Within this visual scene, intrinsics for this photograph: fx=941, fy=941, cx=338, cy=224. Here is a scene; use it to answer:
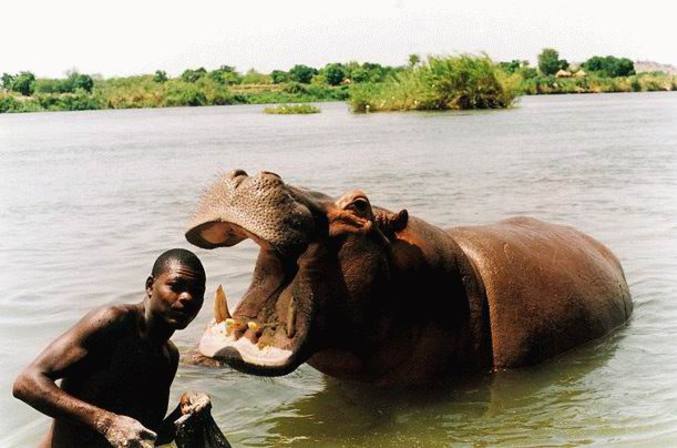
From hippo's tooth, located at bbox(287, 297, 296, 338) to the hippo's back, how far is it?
128 cm

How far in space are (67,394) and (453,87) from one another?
125 feet

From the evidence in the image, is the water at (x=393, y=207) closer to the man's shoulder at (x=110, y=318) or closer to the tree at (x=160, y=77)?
the man's shoulder at (x=110, y=318)

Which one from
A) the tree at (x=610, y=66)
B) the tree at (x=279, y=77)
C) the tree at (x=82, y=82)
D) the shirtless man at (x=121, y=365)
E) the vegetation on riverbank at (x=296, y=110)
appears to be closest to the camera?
the shirtless man at (x=121, y=365)

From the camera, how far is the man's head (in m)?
3.47

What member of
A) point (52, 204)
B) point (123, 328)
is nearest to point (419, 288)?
point (123, 328)

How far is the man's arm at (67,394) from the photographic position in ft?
10.2

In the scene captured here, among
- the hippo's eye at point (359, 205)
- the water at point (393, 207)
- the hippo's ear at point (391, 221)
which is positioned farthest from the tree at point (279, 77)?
the hippo's eye at point (359, 205)

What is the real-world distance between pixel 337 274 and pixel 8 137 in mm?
30022

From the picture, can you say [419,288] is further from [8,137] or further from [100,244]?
[8,137]

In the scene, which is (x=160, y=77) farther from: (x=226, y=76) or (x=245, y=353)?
(x=245, y=353)

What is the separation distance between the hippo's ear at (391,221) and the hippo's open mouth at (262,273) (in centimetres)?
51

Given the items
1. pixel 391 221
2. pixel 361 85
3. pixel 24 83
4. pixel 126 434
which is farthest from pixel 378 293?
pixel 24 83

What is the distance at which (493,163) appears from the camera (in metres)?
17.2

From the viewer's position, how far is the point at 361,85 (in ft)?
174
